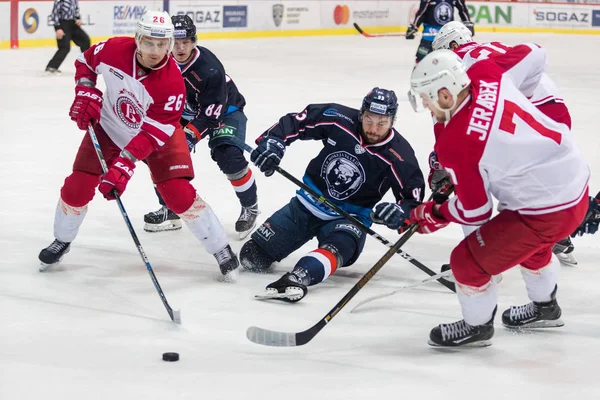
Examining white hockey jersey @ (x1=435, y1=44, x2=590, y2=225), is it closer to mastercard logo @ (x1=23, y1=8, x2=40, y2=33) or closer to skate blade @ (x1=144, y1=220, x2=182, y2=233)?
skate blade @ (x1=144, y1=220, x2=182, y2=233)

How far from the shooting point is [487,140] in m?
2.96

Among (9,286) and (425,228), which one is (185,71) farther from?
(425,228)

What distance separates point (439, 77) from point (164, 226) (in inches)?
91.1

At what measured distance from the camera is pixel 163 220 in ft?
16.4

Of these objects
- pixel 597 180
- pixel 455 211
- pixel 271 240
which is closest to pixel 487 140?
pixel 455 211

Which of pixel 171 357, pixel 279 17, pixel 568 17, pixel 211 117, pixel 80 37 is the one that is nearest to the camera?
pixel 171 357

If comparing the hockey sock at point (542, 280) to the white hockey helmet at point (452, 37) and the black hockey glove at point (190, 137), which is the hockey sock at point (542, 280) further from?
the black hockey glove at point (190, 137)

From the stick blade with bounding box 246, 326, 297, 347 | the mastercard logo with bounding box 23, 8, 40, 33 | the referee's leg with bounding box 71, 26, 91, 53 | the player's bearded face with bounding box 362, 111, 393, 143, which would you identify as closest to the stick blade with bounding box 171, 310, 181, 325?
the stick blade with bounding box 246, 326, 297, 347

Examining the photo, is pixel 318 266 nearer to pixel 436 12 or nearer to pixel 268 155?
pixel 268 155

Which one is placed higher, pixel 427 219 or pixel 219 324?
pixel 427 219

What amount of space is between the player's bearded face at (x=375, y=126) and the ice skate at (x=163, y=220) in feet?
4.42

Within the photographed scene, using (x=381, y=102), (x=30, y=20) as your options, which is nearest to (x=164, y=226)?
(x=381, y=102)

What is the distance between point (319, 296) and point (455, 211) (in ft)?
3.31

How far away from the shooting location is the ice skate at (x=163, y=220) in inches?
195
